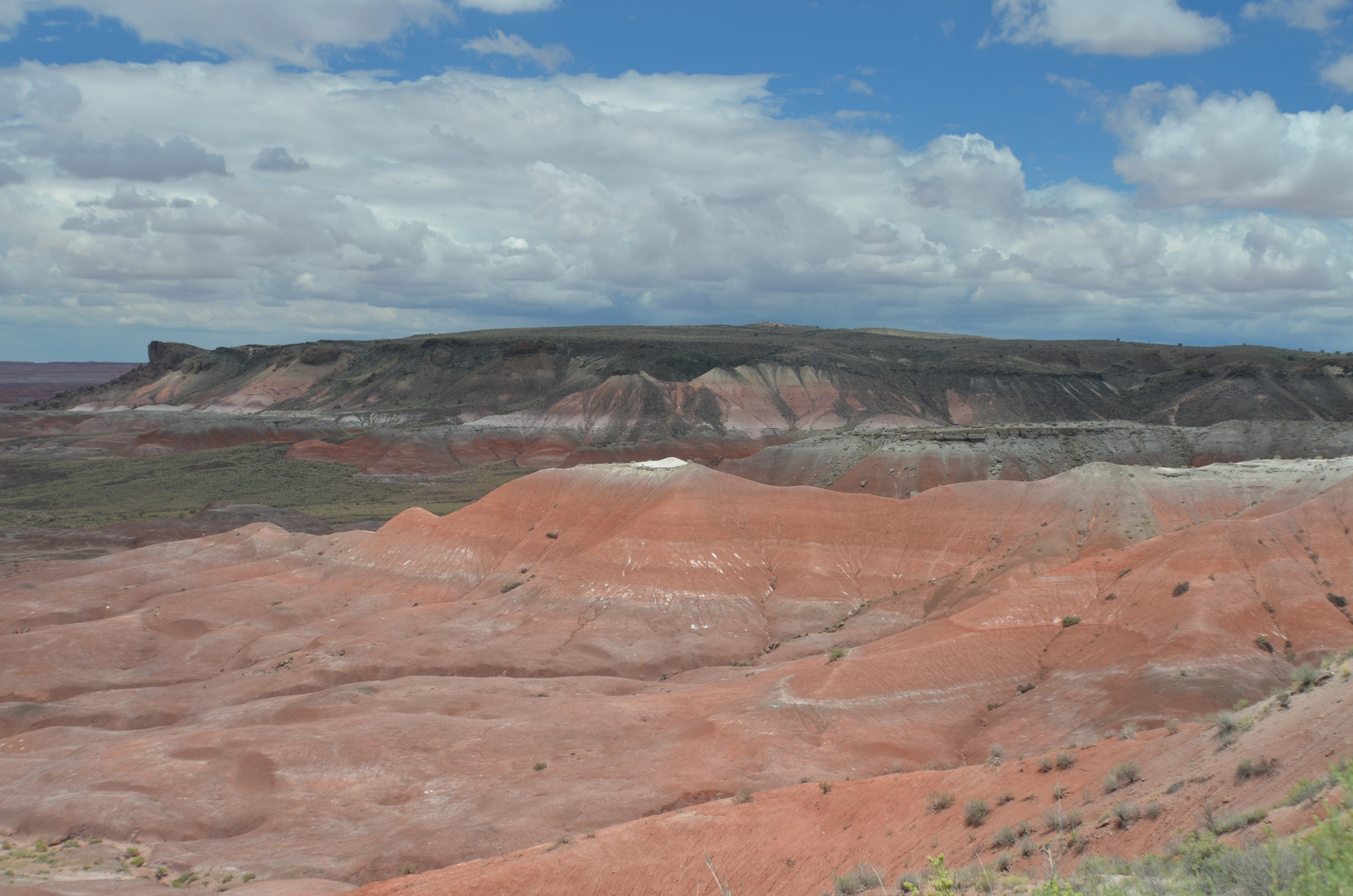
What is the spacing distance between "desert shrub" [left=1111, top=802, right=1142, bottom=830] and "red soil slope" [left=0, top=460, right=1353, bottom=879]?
14004 mm

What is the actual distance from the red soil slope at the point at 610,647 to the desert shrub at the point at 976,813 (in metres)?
10.6

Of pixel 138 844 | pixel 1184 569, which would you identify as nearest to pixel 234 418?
pixel 138 844

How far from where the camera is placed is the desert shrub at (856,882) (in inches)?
529

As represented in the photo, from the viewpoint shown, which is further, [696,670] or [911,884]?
[696,670]

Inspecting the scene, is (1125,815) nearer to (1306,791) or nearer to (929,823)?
(1306,791)

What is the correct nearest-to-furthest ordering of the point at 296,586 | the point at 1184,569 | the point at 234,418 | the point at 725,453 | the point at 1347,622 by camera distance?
the point at 1347,622
the point at 1184,569
the point at 296,586
the point at 725,453
the point at 234,418

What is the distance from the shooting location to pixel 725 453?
127625 mm

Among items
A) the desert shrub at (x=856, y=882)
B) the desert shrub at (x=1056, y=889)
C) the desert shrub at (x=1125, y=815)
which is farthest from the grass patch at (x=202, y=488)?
the desert shrub at (x=1056, y=889)

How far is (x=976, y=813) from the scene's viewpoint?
16.1 metres

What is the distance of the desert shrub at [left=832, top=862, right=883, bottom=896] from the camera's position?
44.1 feet

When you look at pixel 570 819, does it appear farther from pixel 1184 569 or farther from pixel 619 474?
pixel 619 474

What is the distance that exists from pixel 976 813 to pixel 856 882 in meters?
3.70

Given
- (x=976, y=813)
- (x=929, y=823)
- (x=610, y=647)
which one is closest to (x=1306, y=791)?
(x=976, y=813)

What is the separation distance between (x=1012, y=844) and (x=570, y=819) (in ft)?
46.0
